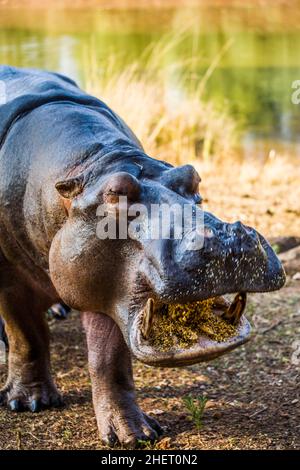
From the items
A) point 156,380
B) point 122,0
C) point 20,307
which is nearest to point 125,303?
point 20,307

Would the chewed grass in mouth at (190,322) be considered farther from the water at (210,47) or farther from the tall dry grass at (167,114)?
the water at (210,47)

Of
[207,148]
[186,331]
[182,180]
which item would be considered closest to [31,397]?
[186,331]

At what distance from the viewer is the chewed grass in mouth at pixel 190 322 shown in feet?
10.3

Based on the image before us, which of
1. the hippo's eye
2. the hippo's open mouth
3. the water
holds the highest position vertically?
the hippo's eye

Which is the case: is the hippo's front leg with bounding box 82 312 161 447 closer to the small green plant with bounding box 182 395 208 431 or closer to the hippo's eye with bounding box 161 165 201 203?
the small green plant with bounding box 182 395 208 431

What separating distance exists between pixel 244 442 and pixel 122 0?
22.7 metres

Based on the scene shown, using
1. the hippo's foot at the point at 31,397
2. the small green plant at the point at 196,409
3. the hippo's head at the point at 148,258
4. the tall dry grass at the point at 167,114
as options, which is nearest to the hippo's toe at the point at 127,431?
the small green plant at the point at 196,409

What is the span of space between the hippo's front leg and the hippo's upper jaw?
21.7 inches

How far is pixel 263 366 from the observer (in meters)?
4.72

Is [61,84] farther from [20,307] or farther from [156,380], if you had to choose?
[156,380]

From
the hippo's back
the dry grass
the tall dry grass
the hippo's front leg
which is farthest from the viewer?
the tall dry grass

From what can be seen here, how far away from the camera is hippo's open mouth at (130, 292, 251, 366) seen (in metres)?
→ 3.13

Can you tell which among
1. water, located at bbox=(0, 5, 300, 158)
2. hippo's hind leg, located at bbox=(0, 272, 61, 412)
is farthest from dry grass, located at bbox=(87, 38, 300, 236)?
hippo's hind leg, located at bbox=(0, 272, 61, 412)

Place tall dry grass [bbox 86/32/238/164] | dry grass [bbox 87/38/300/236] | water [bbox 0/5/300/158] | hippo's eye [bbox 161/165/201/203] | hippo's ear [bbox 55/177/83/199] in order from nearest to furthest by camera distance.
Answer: hippo's eye [bbox 161/165/201/203] → hippo's ear [bbox 55/177/83/199] → dry grass [bbox 87/38/300/236] → tall dry grass [bbox 86/32/238/164] → water [bbox 0/5/300/158]
